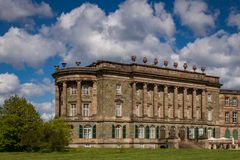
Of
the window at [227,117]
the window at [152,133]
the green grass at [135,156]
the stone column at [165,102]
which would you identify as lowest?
the green grass at [135,156]

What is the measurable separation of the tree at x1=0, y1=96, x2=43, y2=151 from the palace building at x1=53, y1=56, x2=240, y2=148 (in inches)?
462

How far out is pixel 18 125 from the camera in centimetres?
5397

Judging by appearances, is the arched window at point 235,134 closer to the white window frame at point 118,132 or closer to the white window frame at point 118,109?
the white window frame at point 118,132

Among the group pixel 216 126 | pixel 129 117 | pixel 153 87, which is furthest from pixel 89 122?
pixel 216 126

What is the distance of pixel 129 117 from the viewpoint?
6950 centimetres

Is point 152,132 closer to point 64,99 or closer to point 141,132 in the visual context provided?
point 141,132

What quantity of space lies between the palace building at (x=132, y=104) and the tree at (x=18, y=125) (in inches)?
462

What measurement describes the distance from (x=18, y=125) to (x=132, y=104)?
21315 millimetres

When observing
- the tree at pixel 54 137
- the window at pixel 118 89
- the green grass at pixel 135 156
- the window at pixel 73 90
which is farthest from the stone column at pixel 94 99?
the green grass at pixel 135 156

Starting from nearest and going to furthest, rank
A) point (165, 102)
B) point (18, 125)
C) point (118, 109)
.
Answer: point (18, 125), point (118, 109), point (165, 102)

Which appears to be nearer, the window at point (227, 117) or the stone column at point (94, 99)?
the stone column at point (94, 99)

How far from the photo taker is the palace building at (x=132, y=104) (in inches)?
2628

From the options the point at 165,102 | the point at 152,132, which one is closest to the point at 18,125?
the point at 152,132

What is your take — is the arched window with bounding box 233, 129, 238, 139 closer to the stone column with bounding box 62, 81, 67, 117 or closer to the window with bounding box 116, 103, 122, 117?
the window with bounding box 116, 103, 122, 117
